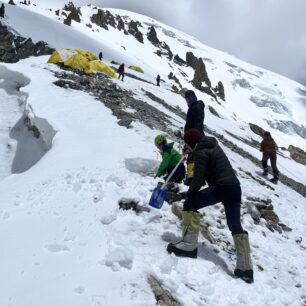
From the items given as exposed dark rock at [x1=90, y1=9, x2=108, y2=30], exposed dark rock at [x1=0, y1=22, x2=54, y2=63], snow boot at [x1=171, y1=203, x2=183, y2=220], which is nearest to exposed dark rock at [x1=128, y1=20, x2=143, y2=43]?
exposed dark rock at [x1=90, y1=9, x2=108, y2=30]

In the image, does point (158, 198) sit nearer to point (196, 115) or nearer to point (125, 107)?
point (196, 115)

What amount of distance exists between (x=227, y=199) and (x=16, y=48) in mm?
35779

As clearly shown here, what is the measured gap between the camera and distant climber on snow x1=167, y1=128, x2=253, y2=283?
21.9ft

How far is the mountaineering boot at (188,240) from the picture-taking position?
6.66 meters

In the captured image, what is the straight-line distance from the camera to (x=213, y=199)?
6867 millimetres

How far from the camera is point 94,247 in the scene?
6.24m

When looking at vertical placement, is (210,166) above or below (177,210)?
above

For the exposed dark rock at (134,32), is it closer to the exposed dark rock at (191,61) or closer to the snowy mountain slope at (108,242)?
the exposed dark rock at (191,61)

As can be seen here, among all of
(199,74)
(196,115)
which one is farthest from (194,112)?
(199,74)

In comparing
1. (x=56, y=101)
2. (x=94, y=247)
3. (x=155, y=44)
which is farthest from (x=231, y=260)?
(x=155, y=44)

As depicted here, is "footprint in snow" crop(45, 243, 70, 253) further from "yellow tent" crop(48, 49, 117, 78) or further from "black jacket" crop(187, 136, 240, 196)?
"yellow tent" crop(48, 49, 117, 78)

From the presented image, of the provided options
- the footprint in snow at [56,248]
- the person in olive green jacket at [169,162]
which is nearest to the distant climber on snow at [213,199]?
the footprint in snow at [56,248]

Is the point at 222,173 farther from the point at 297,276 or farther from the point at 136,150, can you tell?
the point at 136,150

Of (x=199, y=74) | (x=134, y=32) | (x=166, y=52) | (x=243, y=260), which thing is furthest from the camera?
(x=166, y=52)
